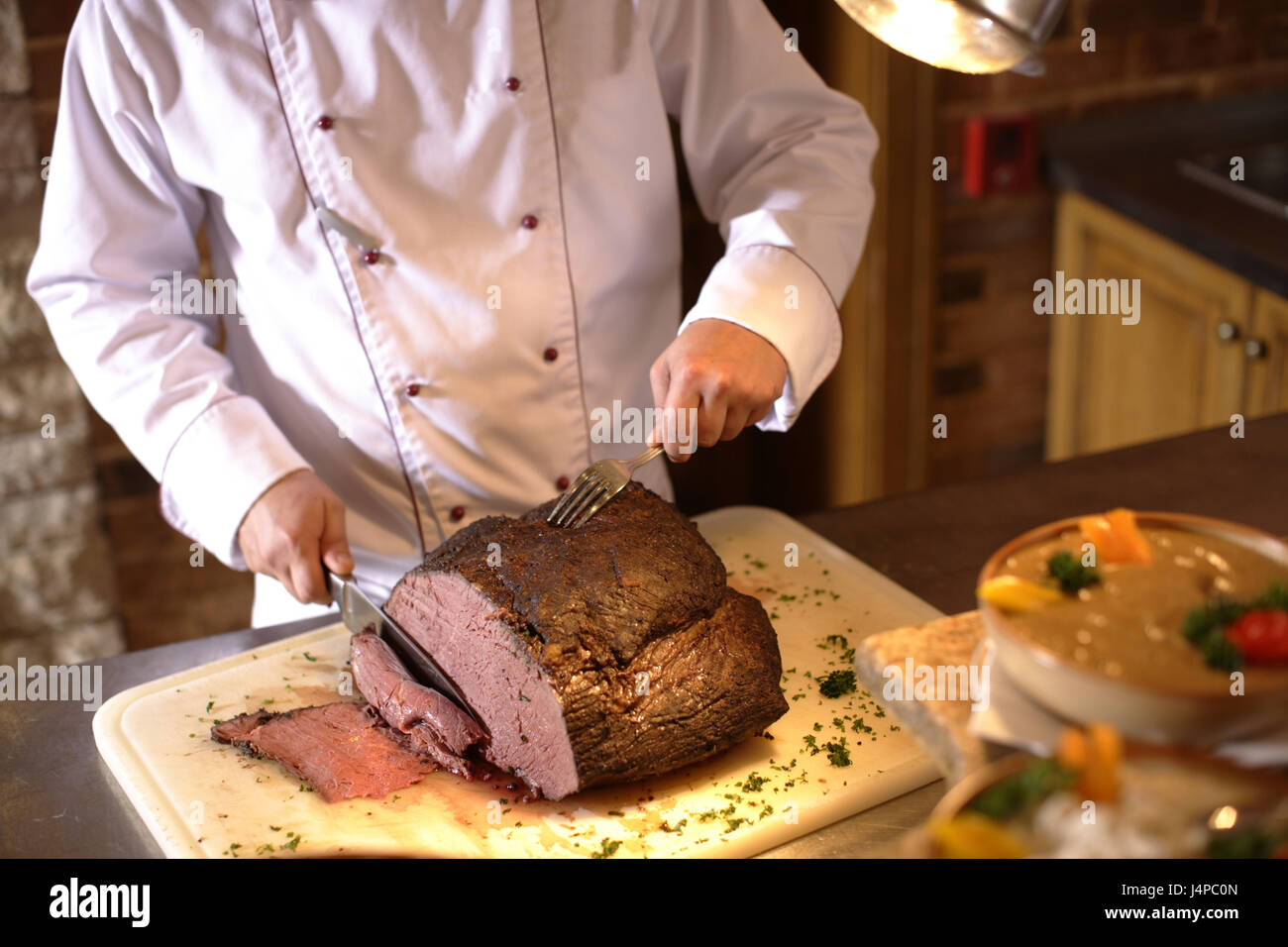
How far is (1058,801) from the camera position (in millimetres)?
732

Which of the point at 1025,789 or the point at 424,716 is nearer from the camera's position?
the point at 1025,789

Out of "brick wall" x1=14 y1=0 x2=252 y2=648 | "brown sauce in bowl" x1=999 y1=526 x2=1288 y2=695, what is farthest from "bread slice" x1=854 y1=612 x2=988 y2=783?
"brick wall" x1=14 y1=0 x2=252 y2=648

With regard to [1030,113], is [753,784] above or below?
below

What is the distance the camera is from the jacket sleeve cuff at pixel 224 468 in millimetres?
1651

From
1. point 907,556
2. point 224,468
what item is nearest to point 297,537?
point 224,468

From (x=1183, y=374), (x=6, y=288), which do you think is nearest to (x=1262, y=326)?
(x=1183, y=374)

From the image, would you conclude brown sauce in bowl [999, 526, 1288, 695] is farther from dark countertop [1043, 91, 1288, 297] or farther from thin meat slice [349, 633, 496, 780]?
dark countertop [1043, 91, 1288, 297]

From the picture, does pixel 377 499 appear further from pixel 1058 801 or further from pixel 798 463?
pixel 798 463

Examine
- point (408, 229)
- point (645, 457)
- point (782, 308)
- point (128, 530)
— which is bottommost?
point (128, 530)

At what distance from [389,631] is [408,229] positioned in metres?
0.54

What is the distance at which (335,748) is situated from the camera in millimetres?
1438

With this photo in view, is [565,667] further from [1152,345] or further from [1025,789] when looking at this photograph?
[1152,345]

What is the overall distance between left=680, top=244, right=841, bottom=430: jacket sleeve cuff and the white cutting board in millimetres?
330

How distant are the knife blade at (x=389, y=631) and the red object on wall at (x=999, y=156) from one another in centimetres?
202
